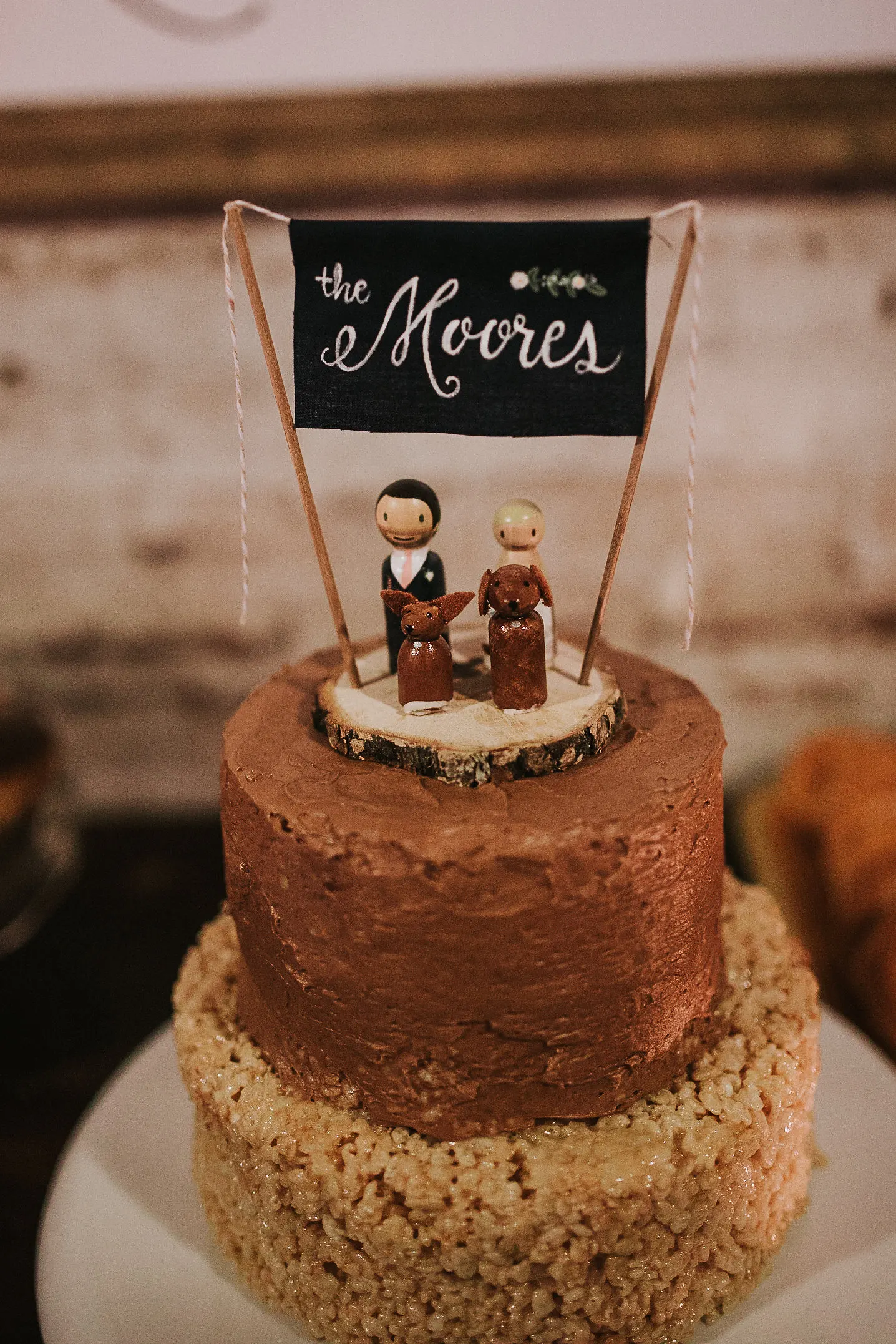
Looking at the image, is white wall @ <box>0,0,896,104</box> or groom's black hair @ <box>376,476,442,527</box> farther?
white wall @ <box>0,0,896,104</box>

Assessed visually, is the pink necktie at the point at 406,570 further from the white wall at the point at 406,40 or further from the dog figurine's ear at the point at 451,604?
the white wall at the point at 406,40

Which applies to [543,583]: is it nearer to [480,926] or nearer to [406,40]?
[480,926]

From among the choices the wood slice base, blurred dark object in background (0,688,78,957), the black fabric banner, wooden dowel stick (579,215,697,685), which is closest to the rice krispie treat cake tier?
the wood slice base

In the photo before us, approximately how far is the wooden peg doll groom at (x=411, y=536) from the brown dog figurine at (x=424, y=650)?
35 mm

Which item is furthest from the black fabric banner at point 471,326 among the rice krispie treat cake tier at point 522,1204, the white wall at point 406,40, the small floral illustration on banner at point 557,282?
the white wall at point 406,40

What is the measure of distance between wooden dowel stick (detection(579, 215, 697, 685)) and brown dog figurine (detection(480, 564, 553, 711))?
8 centimetres

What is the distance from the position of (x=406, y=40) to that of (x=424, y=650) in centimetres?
125

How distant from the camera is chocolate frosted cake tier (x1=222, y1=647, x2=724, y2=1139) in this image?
1.02 m

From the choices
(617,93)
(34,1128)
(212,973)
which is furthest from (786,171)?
(34,1128)

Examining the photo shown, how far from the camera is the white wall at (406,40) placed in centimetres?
177

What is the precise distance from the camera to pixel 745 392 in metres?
2.08

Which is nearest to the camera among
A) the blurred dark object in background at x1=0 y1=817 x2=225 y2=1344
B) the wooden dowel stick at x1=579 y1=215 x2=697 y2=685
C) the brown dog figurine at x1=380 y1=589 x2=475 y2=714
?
the wooden dowel stick at x1=579 y1=215 x2=697 y2=685

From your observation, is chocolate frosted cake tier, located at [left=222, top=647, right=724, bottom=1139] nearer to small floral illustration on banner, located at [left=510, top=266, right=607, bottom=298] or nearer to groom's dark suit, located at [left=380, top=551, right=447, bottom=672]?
groom's dark suit, located at [left=380, top=551, right=447, bottom=672]

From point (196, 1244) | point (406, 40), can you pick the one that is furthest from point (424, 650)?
point (406, 40)
